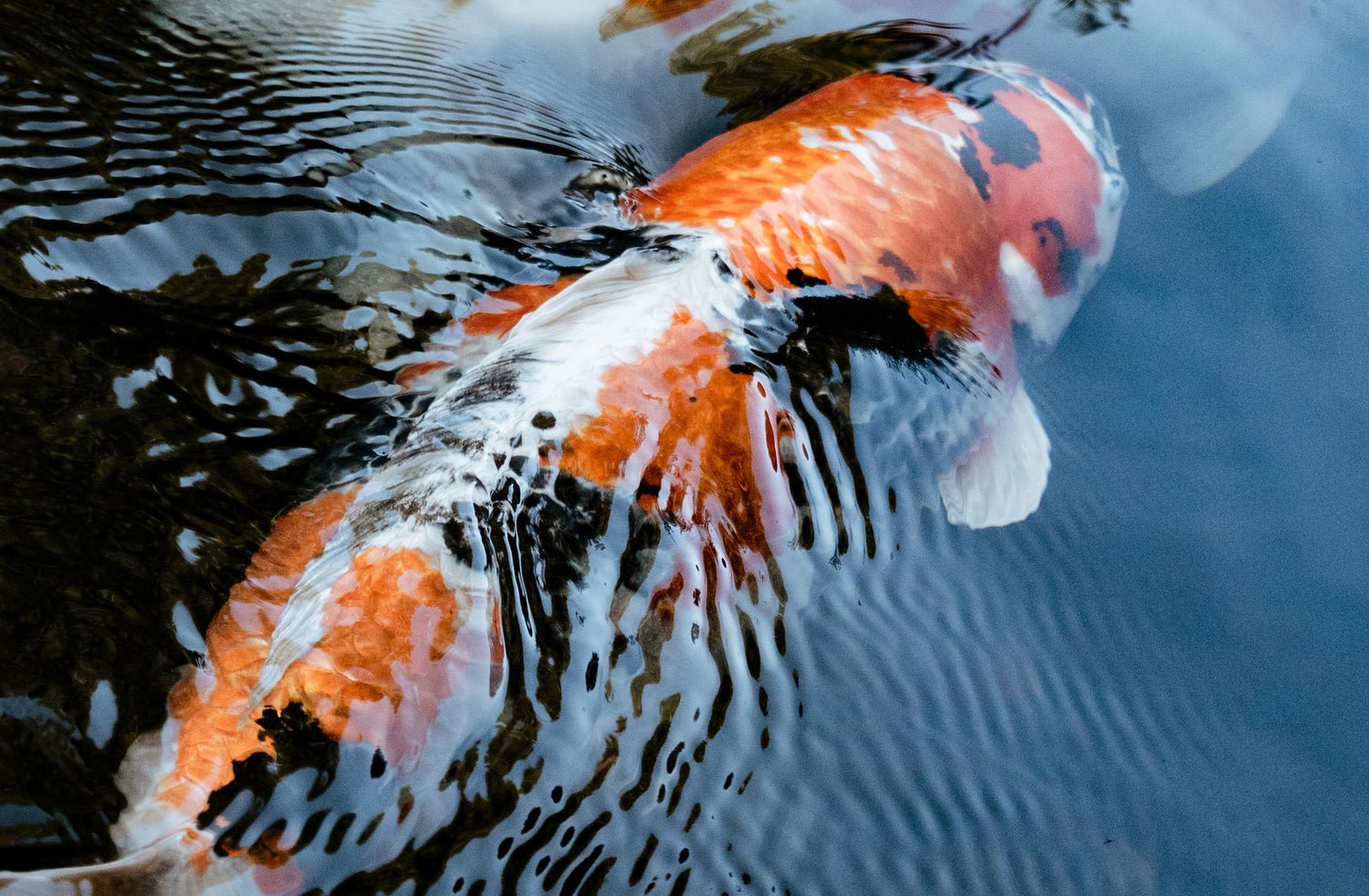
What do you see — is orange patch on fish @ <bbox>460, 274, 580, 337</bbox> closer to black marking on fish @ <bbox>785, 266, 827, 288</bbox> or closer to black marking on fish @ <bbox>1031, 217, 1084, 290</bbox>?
black marking on fish @ <bbox>785, 266, 827, 288</bbox>

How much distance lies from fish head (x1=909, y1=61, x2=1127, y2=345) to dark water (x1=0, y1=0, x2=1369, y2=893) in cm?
10

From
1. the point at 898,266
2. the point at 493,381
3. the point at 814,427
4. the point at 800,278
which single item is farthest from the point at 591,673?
the point at 898,266

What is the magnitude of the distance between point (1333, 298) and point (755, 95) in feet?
5.35

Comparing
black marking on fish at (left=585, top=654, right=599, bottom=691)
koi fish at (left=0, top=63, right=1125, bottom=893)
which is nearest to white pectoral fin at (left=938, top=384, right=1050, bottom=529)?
koi fish at (left=0, top=63, right=1125, bottom=893)

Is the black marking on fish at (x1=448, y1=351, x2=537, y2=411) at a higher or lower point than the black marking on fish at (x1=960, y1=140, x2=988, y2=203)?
higher

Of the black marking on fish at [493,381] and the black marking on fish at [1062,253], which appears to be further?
the black marking on fish at [1062,253]

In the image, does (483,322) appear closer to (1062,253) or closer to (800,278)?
(800,278)

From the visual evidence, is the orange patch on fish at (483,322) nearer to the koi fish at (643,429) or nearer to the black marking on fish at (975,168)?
the koi fish at (643,429)

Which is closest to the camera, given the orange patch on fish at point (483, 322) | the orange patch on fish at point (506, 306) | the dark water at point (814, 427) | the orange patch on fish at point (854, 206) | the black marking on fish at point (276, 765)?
the black marking on fish at point (276, 765)

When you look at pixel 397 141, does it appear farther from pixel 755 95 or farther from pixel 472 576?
pixel 472 576

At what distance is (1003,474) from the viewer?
210 cm

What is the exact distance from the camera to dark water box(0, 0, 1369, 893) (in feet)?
4.69

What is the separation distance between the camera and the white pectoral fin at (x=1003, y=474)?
203 centimetres

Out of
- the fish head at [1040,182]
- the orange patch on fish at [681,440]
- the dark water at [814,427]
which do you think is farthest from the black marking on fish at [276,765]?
the fish head at [1040,182]
